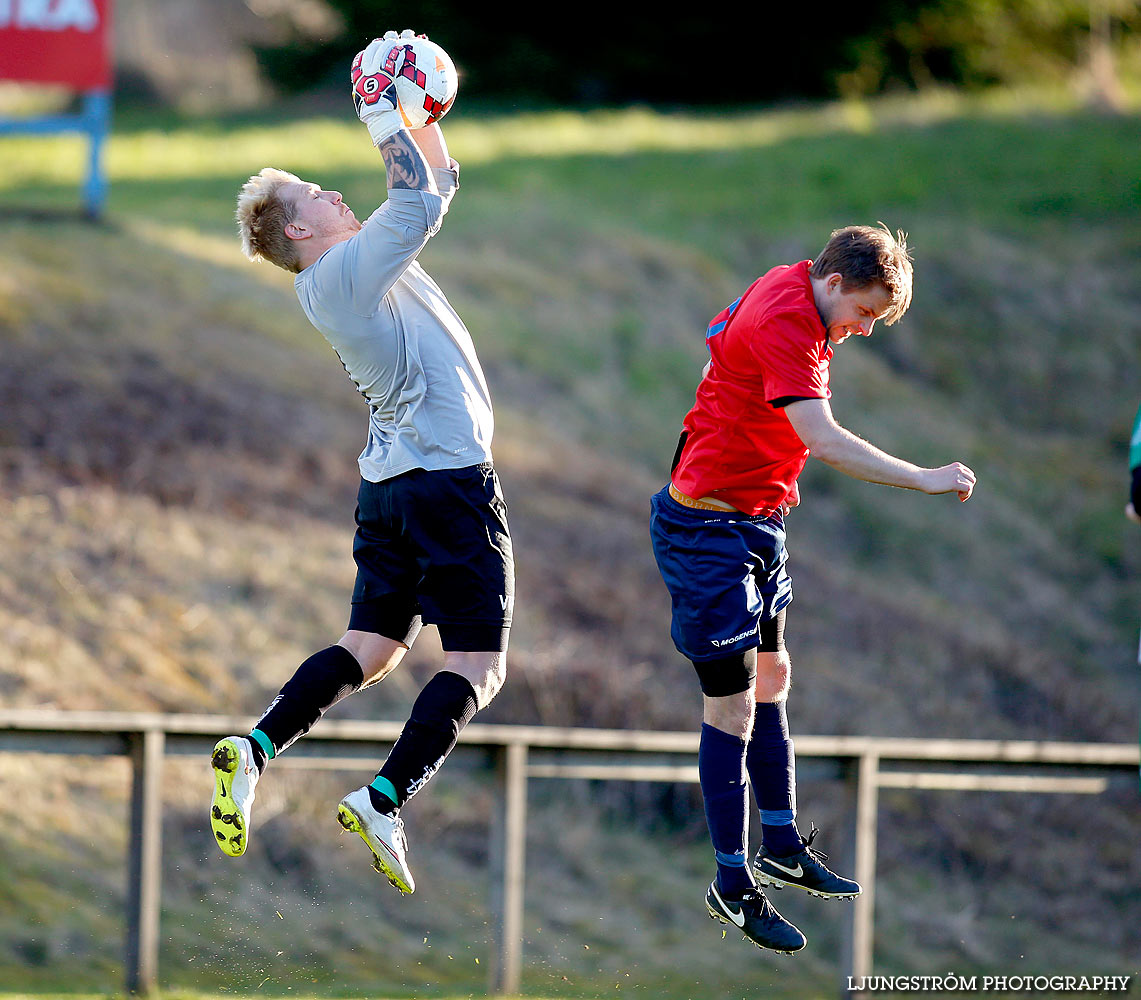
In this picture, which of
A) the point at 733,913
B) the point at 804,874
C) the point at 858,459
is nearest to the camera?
the point at 858,459

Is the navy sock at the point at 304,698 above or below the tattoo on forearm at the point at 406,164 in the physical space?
below

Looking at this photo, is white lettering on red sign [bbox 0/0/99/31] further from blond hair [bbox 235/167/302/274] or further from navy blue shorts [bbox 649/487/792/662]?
navy blue shorts [bbox 649/487/792/662]

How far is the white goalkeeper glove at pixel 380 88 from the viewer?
3.97 m

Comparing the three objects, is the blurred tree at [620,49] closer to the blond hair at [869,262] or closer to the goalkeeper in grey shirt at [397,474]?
the goalkeeper in grey shirt at [397,474]

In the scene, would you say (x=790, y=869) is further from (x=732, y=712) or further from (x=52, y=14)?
(x=52, y=14)

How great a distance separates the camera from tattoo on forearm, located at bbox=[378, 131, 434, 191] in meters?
3.90

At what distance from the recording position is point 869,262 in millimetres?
4035

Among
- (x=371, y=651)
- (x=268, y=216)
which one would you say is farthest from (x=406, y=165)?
(x=371, y=651)

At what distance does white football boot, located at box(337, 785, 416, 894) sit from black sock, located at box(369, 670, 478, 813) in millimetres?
57

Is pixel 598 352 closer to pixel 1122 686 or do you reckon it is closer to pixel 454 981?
pixel 1122 686

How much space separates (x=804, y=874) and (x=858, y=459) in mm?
1249

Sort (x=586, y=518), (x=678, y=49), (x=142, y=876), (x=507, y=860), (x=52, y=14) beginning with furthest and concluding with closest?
(x=678, y=49) < (x=586, y=518) < (x=52, y=14) < (x=507, y=860) < (x=142, y=876)

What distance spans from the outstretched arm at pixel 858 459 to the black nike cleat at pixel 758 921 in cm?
122

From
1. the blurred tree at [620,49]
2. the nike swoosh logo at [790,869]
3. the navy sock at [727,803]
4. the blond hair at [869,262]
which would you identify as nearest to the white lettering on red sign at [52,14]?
the blond hair at [869,262]
